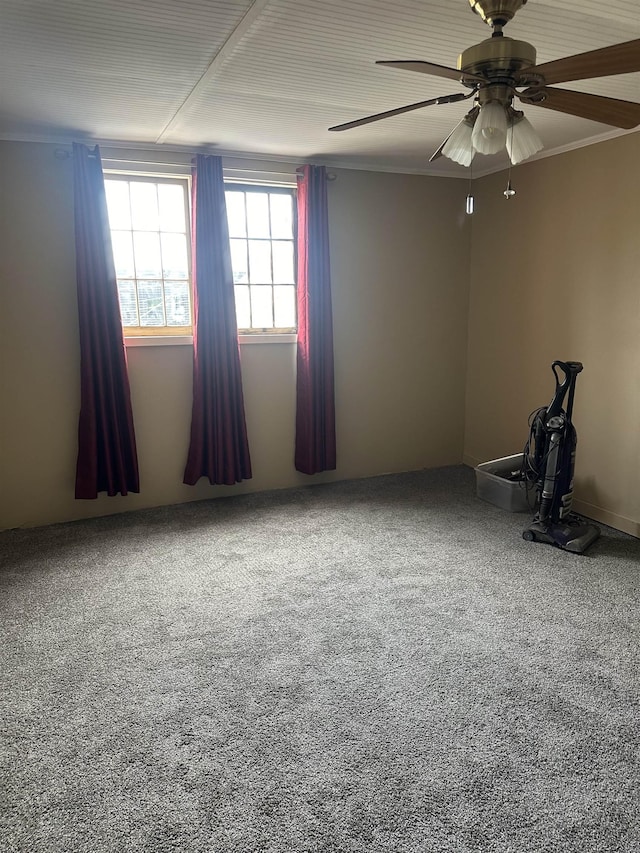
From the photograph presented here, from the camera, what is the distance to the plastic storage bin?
4.05 m

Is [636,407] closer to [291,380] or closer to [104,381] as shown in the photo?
[291,380]

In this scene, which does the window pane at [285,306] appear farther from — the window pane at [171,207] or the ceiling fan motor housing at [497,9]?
the ceiling fan motor housing at [497,9]

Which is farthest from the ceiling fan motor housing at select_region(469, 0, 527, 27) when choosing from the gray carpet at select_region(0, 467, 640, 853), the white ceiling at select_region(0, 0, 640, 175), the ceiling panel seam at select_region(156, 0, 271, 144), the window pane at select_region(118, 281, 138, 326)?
the window pane at select_region(118, 281, 138, 326)

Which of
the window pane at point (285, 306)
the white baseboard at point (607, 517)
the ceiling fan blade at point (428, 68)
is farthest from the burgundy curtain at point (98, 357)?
the white baseboard at point (607, 517)

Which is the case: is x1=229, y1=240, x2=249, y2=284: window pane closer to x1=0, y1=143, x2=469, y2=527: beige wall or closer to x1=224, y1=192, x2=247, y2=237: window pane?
x1=224, y1=192, x2=247, y2=237: window pane

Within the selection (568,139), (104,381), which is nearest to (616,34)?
(568,139)

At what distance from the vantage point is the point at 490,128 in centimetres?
173

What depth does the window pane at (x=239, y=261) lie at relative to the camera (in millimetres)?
4316

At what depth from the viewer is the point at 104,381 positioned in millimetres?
3861

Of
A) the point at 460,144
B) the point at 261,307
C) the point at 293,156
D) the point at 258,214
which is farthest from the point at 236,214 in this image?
the point at 460,144

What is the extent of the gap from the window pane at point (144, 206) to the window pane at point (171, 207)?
4cm

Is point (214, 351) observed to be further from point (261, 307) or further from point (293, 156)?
point (293, 156)

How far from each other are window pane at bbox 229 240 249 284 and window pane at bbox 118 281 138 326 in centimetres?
74

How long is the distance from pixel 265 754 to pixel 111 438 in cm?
255
